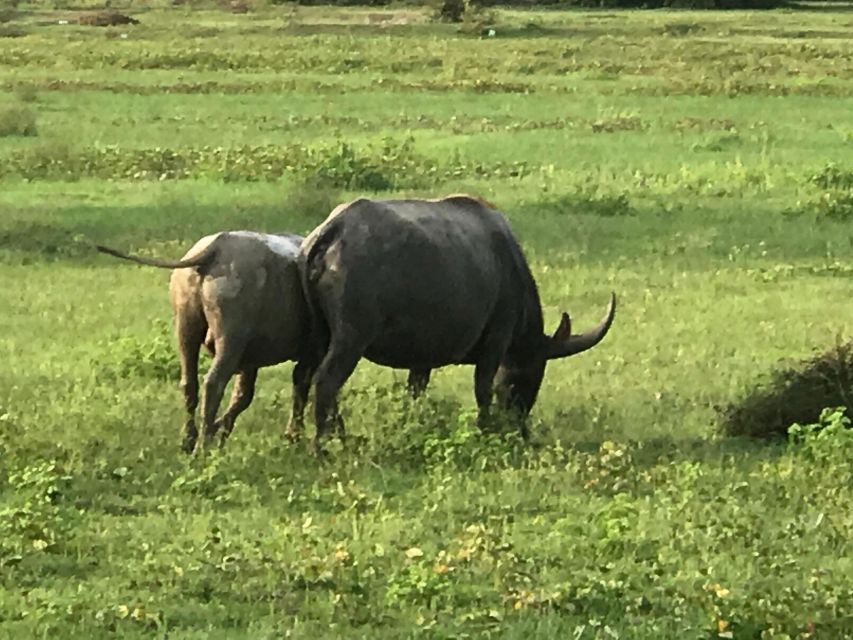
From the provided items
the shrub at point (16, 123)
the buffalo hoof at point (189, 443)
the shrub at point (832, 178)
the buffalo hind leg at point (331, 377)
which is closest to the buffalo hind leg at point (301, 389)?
the buffalo hind leg at point (331, 377)

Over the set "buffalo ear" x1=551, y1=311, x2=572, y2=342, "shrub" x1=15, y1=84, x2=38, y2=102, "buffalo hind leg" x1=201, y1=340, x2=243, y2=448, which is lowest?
"shrub" x1=15, y1=84, x2=38, y2=102

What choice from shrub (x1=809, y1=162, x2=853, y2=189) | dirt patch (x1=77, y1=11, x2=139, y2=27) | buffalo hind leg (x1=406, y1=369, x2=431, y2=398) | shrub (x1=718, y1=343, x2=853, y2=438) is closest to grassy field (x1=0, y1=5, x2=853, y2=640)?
shrub (x1=809, y1=162, x2=853, y2=189)

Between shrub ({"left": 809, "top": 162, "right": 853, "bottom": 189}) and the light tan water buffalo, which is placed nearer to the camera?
the light tan water buffalo

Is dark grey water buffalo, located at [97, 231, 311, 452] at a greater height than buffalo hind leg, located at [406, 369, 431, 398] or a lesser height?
greater

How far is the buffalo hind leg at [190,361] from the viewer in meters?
8.81

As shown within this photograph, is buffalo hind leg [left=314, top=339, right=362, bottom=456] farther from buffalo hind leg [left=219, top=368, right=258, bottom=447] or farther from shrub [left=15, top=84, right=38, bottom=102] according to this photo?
shrub [left=15, top=84, right=38, bottom=102]

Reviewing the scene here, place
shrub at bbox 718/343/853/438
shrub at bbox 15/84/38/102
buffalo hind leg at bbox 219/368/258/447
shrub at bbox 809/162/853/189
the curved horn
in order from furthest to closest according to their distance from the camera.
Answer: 1. shrub at bbox 15/84/38/102
2. shrub at bbox 809/162/853/189
3. the curved horn
4. shrub at bbox 718/343/853/438
5. buffalo hind leg at bbox 219/368/258/447

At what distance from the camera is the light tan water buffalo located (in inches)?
336

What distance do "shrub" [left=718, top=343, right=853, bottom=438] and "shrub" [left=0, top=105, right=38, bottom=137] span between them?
15.5 m

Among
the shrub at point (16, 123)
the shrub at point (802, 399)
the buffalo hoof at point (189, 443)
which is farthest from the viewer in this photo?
the shrub at point (16, 123)

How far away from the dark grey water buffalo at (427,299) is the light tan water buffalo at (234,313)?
0.46ft

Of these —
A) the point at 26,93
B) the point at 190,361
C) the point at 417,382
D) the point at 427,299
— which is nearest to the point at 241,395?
the point at 190,361

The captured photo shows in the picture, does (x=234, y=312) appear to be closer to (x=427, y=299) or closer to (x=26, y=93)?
(x=427, y=299)

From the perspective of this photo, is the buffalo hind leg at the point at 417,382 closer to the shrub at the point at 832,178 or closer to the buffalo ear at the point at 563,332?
the buffalo ear at the point at 563,332
